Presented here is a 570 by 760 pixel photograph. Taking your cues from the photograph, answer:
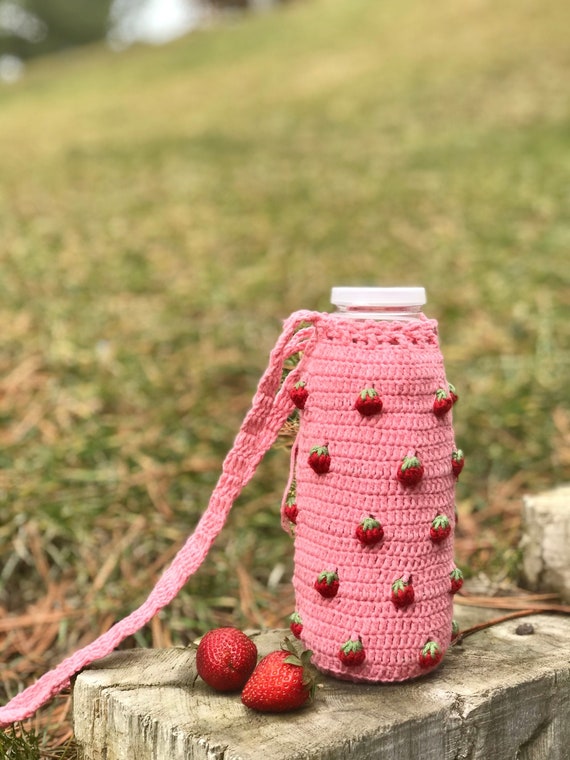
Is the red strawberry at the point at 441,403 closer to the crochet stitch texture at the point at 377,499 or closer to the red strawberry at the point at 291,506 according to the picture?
the crochet stitch texture at the point at 377,499

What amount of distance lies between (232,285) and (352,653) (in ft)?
8.08

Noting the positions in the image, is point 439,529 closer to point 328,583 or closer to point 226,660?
point 328,583

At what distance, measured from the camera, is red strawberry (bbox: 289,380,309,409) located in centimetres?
124

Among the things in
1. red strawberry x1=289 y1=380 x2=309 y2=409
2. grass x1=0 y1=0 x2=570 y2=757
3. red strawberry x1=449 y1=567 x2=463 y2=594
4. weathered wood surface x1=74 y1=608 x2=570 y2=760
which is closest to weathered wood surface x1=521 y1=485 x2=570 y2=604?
grass x1=0 y1=0 x2=570 y2=757

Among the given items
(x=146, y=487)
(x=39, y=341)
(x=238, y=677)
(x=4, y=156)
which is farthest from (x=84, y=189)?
(x=238, y=677)

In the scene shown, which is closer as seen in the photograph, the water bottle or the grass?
the water bottle

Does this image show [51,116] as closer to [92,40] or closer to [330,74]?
[330,74]

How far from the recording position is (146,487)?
217 centimetres

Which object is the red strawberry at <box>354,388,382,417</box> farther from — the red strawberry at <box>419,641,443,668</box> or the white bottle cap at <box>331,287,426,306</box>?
the red strawberry at <box>419,641,443,668</box>

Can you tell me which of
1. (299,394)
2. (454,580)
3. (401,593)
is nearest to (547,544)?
(454,580)

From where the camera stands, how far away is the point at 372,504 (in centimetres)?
118

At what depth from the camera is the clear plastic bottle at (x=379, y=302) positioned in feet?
3.89

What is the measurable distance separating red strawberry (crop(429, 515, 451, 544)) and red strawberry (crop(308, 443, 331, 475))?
0.54 feet

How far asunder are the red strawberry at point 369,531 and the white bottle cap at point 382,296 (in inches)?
11.6
